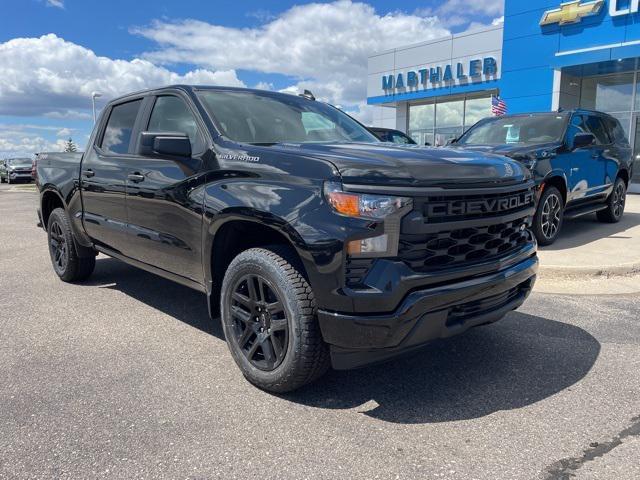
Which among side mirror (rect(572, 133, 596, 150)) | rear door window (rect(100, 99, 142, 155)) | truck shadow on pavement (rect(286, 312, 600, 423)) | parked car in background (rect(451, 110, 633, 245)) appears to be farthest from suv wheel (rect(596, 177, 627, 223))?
rear door window (rect(100, 99, 142, 155))

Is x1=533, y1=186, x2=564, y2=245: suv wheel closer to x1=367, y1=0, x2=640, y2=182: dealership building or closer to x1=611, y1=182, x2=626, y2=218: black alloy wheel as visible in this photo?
x1=611, y1=182, x2=626, y2=218: black alloy wheel

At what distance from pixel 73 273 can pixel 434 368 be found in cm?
415

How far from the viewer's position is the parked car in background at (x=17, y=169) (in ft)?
107

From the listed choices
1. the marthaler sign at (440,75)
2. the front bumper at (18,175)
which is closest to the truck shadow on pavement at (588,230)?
the marthaler sign at (440,75)

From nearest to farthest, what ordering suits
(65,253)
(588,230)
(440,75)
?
(65,253) → (588,230) → (440,75)

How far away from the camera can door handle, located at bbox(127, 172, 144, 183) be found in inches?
161

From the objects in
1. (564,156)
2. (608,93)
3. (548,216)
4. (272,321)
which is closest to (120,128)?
(272,321)

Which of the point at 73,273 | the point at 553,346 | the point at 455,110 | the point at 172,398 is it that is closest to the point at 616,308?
the point at 553,346

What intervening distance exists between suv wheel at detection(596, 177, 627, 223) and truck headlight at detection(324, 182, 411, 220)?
24.4 feet

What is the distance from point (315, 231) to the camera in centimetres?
269

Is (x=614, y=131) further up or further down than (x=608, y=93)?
further down

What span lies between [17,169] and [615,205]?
33575 millimetres

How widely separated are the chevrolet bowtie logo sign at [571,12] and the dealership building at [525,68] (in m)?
0.03

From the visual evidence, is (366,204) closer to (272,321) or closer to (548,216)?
(272,321)
